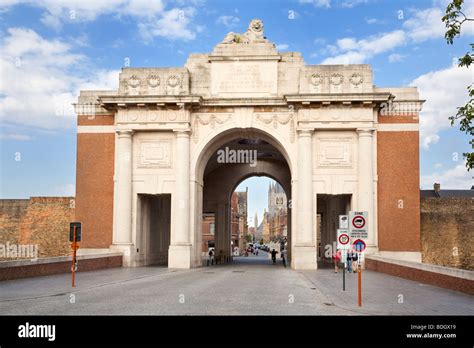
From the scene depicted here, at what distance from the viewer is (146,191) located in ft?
116

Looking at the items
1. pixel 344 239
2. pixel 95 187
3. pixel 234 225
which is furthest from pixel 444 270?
pixel 234 225

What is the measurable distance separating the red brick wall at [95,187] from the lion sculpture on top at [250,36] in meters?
9.67

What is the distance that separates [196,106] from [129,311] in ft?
75.0

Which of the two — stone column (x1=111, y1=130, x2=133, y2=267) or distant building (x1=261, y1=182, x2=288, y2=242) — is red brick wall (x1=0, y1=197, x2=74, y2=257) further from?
distant building (x1=261, y1=182, x2=288, y2=242)

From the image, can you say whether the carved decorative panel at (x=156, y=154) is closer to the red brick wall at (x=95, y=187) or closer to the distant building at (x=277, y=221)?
the red brick wall at (x=95, y=187)

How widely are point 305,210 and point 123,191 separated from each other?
36.9 ft

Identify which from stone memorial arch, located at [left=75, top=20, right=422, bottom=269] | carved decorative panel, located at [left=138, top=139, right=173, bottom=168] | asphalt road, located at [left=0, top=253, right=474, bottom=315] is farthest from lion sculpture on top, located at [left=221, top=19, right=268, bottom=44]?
asphalt road, located at [left=0, top=253, right=474, bottom=315]

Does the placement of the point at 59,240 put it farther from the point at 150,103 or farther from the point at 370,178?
the point at 370,178

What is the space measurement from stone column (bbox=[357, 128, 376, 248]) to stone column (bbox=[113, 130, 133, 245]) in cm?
1405

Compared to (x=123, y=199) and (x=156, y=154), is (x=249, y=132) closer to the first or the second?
(x=156, y=154)

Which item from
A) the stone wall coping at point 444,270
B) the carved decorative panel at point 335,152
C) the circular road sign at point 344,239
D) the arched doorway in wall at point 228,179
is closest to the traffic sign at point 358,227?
the circular road sign at point 344,239

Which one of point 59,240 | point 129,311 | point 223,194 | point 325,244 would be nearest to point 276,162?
point 223,194

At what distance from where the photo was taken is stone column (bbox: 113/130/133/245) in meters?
34.6

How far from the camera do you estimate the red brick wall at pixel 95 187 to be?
35375 mm
